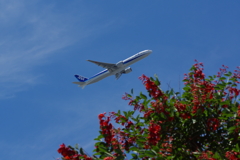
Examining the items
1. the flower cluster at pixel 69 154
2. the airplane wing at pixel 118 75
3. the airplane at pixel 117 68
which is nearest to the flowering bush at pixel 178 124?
the flower cluster at pixel 69 154

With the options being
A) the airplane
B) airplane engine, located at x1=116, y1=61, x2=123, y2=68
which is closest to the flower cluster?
the airplane

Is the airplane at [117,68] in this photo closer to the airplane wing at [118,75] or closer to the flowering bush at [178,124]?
the airplane wing at [118,75]

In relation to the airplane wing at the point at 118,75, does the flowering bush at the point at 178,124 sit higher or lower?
lower

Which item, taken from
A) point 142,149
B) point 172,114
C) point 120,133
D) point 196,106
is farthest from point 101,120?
point 196,106

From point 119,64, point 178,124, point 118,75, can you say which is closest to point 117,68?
point 119,64

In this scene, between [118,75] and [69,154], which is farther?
[118,75]

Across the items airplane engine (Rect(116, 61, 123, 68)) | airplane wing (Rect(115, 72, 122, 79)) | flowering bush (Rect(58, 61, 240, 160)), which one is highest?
airplane wing (Rect(115, 72, 122, 79))

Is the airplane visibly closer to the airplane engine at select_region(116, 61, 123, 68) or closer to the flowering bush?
the airplane engine at select_region(116, 61, 123, 68)

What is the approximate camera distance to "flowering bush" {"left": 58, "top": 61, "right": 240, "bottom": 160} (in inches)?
327

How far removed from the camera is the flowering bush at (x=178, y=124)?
830 centimetres

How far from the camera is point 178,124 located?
913cm

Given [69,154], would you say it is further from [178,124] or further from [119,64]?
[119,64]

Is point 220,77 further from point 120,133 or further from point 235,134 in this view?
point 120,133

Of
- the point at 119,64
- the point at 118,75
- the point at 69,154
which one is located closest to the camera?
the point at 69,154
